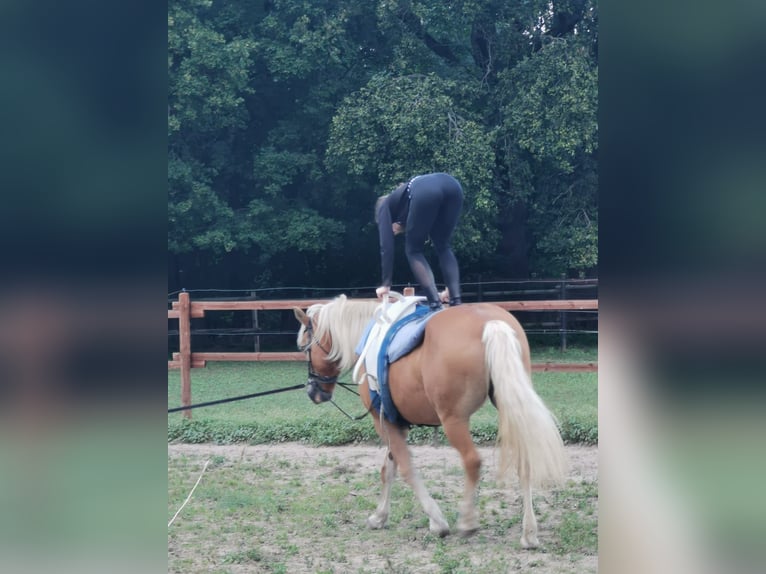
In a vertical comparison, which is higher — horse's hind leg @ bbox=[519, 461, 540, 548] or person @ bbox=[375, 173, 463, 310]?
person @ bbox=[375, 173, 463, 310]

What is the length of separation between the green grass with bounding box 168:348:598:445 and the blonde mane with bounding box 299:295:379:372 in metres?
2.03

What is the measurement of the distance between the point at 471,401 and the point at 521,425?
0.35 m

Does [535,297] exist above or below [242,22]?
below

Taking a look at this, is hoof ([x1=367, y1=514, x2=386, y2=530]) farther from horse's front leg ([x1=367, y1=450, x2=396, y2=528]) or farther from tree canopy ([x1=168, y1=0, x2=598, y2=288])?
tree canopy ([x1=168, y1=0, x2=598, y2=288])

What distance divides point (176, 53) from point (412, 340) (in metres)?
9.81

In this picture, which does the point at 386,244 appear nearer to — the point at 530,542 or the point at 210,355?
the point at 530,542

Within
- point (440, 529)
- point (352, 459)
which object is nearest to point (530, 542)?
point (440, 529)

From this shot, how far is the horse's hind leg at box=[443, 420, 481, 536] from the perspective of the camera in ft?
11.6

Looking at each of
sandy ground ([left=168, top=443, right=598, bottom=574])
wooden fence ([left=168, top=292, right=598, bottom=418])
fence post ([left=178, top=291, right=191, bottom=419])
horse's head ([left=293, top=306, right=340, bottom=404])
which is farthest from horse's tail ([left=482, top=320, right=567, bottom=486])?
fence post ([left=178, top=291, right=191, bottom=419])
